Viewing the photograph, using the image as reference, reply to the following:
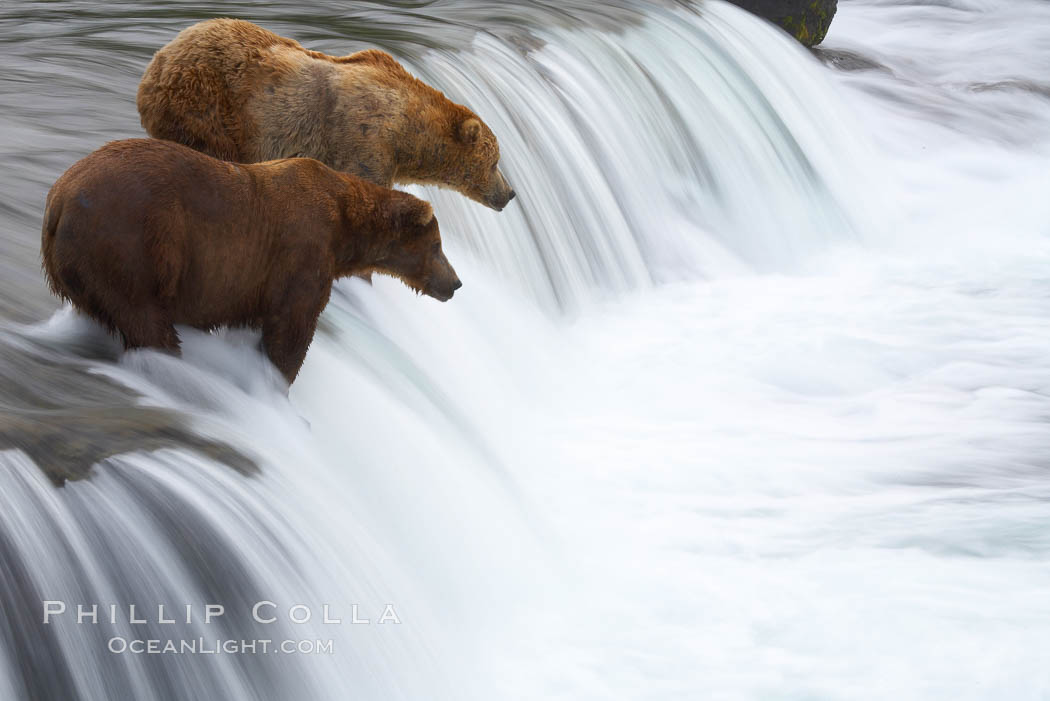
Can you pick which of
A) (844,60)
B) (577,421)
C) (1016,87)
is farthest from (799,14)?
(577,421)

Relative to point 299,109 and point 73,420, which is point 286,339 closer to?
point 73,420

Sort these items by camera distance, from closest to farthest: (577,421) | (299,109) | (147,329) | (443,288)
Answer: (147,329), (443,288), (299,109), (577,421)

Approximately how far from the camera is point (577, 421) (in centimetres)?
542

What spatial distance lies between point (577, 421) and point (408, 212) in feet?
6.20

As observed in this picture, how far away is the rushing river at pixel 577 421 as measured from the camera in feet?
9.25

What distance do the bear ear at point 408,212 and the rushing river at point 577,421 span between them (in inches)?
19.8

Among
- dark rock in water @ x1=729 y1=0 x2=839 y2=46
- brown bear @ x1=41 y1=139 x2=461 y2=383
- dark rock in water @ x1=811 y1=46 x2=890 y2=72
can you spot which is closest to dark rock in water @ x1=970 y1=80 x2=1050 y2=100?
dark rock in water @ x1=811 y1=46 x2=890 y2=72

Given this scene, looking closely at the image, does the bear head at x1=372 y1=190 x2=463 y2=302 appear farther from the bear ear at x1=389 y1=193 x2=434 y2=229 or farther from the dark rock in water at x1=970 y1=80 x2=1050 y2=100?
the dark rock in water at x1=970 y1=80 x2=1050 y2=100

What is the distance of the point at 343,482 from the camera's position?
141 inches

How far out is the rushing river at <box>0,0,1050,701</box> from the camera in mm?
2818

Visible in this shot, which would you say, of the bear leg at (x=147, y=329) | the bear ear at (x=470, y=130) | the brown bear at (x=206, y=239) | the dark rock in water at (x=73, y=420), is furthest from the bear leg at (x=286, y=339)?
the bear ear at (x=470, y=130)

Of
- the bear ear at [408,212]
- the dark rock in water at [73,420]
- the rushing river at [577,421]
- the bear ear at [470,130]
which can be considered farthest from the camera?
the bear ear at [470,130]

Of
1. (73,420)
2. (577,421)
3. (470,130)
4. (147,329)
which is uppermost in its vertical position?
(470,130)

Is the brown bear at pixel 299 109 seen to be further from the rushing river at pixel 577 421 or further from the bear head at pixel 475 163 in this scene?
the rushing river at pixel 577 421
